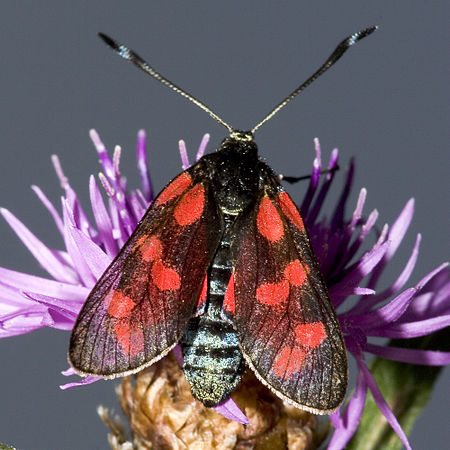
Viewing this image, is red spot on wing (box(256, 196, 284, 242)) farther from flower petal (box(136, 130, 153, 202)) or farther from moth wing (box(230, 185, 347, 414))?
flower petal (box(136, 130, 153, 202))

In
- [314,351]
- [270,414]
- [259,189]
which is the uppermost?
[259,189]

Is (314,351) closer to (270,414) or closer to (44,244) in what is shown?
(270,414)

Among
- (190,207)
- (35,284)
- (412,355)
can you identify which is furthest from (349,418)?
(35,284)

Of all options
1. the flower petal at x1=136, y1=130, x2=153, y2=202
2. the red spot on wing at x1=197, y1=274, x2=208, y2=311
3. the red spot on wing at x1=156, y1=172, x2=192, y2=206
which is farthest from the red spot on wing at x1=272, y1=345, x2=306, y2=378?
the flower petal at x1=136, y1=130, x2=153, y2=202

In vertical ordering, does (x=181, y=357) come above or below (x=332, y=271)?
below

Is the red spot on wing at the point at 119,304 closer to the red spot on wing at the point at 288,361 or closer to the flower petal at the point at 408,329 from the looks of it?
the red spot on wing at the point at 288,361

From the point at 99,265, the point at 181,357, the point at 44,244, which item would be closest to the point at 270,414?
the point at 181,357

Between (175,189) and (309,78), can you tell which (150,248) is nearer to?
(175,189)
